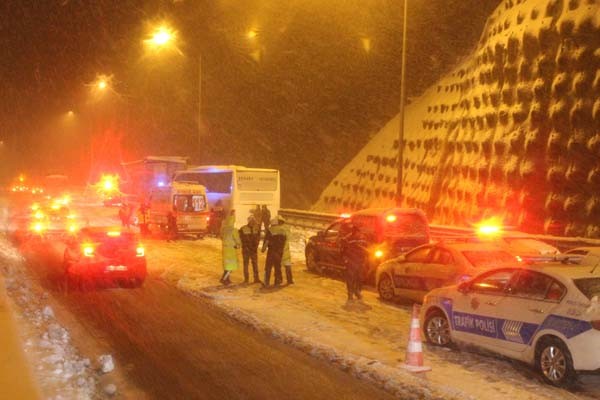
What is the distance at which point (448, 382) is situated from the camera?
26.6ft

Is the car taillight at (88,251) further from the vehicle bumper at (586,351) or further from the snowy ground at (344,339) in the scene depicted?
the vehicle bumper at (586,351)

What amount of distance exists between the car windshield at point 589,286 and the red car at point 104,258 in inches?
395

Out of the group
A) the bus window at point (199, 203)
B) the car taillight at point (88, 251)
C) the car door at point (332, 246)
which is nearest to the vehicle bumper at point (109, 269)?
the car taillight at point (88, 251)

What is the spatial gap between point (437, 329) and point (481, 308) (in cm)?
107

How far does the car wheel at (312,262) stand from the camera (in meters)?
18.9

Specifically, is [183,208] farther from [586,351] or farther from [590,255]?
[586,351]

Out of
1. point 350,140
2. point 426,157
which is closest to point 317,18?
point 350,140

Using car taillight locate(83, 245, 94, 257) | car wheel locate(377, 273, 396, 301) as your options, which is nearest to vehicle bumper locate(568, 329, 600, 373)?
car wheel locate(377, 273, 396, 301)

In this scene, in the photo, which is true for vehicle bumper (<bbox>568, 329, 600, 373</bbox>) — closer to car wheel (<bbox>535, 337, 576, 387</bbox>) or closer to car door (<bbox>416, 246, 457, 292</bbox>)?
car wheel (<bbox>535, 337, 576, 387</bbox>)

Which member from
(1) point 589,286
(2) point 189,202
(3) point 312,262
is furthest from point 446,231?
(1) point 589,286

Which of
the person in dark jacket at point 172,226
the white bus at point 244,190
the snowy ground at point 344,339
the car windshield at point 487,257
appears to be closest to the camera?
the snowy ground at point 344,339

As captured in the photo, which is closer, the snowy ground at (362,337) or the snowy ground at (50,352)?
the snowy ground at (50,352)

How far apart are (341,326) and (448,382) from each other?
137 inches

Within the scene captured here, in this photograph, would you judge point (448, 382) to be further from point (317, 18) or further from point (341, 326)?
point (317, 18)
